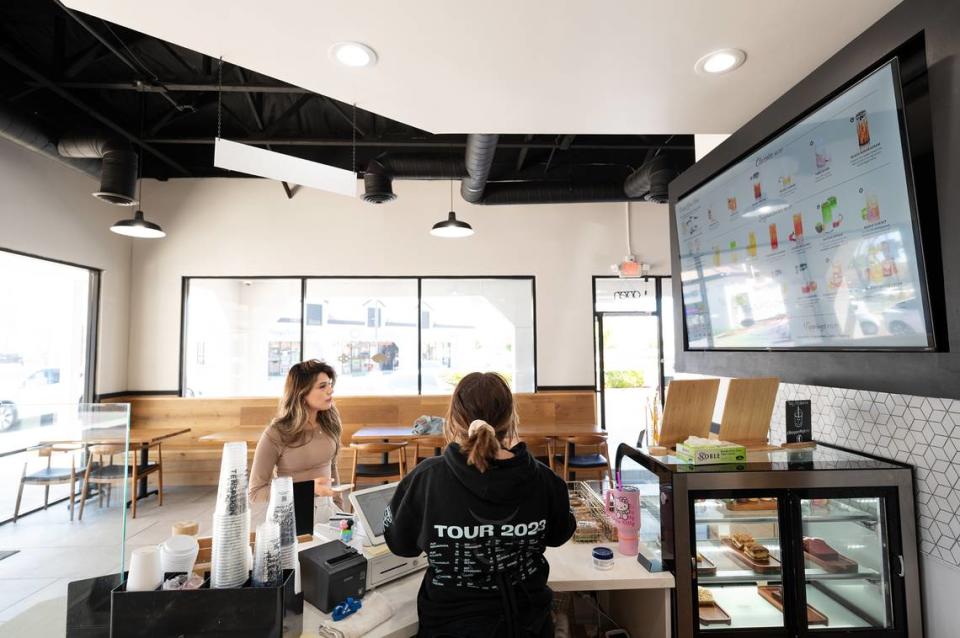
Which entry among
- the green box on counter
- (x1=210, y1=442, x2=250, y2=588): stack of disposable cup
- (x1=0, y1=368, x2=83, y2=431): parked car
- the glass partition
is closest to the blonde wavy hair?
the glass partition

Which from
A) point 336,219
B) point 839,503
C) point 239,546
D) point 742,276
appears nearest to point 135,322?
point 336,219

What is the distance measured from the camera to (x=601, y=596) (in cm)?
258

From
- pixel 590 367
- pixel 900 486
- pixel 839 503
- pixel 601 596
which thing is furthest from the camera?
pixel 590 367

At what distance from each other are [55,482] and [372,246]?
514cm

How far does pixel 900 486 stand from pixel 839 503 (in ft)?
0.82

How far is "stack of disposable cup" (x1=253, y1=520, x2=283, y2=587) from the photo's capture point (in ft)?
4.58

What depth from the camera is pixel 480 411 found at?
5.54ft

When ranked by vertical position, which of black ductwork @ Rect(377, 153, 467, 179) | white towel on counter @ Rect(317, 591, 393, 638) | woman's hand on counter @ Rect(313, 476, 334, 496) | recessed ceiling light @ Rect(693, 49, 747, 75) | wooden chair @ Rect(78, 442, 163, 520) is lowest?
white towel on counter @ Rect(317, 591, 393, 638)

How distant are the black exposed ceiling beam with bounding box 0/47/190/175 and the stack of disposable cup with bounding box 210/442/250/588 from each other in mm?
4148

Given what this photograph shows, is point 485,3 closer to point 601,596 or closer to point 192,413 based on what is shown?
point 601,596

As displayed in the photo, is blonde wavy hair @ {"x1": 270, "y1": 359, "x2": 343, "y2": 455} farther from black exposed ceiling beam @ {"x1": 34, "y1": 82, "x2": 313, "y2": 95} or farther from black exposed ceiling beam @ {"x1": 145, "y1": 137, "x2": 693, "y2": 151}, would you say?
black exposed ceiling beam @ {"x1": 145, "y1": 137, "x2": 693, "y2": 151}

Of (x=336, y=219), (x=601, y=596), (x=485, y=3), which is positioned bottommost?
(x=601, y=596)

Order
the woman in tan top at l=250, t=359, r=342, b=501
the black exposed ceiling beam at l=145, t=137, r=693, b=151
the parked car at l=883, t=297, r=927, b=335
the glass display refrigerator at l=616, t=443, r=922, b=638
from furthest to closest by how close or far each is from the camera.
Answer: the black exposed ceiling beam at l=145, t=137, r=693, b=151 → the woman in tan top at l=250, t=359, r=342, b=501 → the glass display refrigerator at l=616, t=443, r=922, b=638 → the parked car at l=883, t=297, r=927, b=335

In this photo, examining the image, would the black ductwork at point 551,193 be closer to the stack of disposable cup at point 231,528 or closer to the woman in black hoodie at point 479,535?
the woman in black hoodie at point 479,535
